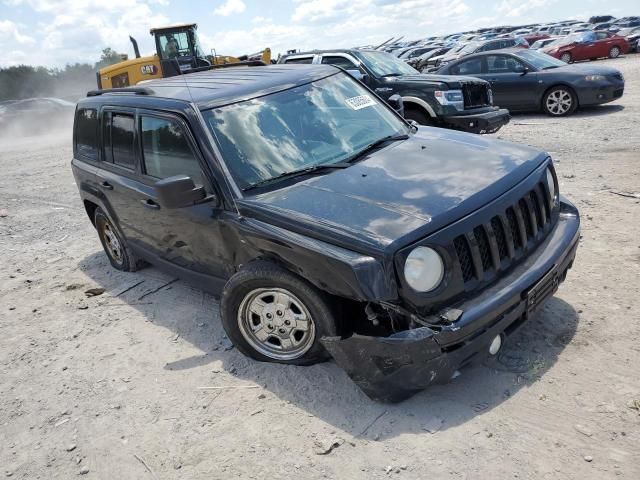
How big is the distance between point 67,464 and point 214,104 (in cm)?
246

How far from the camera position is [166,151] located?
4.14m

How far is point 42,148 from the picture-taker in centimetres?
1708

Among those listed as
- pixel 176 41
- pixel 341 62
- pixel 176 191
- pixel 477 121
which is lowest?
pixel 477 121

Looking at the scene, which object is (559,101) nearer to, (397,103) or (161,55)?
(397,103)

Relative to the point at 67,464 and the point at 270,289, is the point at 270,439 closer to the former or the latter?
the point at 270,289

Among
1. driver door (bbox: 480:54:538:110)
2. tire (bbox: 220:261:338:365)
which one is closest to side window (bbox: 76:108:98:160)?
tire (bbox: 220:261:338:365)

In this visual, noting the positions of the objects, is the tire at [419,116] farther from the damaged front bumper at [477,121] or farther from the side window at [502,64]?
the side window at [502,64]

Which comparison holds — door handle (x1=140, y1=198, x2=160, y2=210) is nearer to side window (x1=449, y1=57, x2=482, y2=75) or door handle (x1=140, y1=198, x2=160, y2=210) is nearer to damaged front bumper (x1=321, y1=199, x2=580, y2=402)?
damaged front bumper (x1=321, y1=199, x2=580, y2=402)

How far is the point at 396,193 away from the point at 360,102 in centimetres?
160

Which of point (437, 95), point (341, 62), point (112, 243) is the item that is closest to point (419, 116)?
point (437, 95)

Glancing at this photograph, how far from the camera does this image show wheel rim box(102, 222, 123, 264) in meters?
5.66

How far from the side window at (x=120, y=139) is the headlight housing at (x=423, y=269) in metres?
2.74

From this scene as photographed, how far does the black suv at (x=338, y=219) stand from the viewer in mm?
2879

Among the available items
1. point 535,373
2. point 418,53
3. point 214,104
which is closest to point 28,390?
point 214,104
